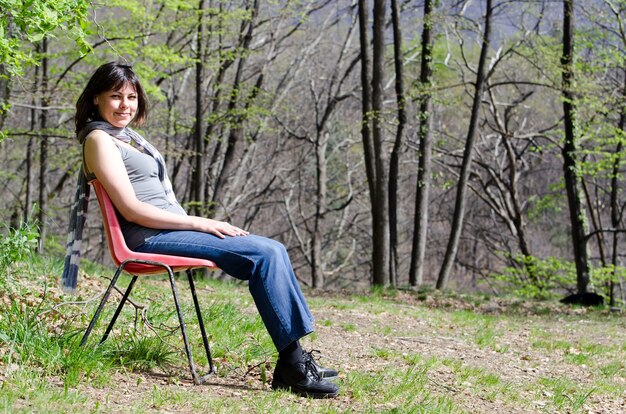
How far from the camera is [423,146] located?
14227 millimetres

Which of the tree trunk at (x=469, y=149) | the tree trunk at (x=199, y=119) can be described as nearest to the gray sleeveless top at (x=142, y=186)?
the tree trunk at (x=469, y=149)

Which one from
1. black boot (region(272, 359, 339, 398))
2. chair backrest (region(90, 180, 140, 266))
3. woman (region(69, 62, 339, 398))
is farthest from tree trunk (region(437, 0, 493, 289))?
chair backrest (region(90, 180, 140, 266))

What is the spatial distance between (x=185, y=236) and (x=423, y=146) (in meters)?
10.9

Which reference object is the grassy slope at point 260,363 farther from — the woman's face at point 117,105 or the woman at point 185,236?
the woman's face at point 117,105

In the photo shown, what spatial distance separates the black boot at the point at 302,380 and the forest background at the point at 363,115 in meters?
1.64

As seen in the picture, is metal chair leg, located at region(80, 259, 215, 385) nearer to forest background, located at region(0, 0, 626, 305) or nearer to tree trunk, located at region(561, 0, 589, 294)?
forest background, located at region(0, 0, 626, 305)

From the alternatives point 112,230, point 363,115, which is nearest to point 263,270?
point 112,230

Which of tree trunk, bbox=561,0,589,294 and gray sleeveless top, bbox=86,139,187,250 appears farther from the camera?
tree trunk, bbox=561,0,589,294

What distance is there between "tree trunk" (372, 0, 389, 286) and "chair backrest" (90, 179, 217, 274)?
938 centimetres

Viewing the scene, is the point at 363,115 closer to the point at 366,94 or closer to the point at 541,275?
the point at 366,94

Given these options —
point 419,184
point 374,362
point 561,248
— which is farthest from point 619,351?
point 561,248

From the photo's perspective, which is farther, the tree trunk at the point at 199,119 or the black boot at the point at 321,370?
the tree trunk at the point at 199,119

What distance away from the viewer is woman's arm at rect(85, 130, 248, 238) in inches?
144

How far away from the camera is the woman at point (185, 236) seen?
366 cm
